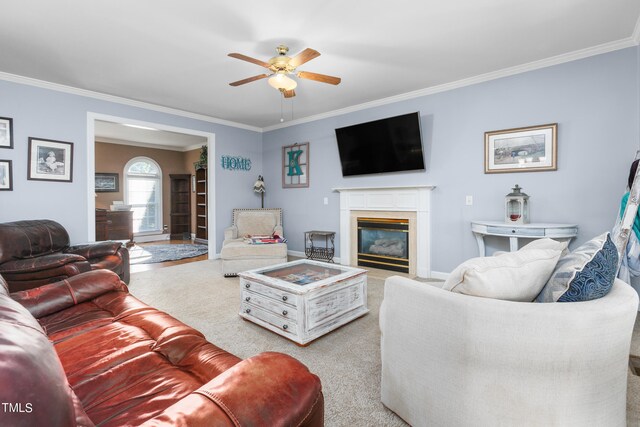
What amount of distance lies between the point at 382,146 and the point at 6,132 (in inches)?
181

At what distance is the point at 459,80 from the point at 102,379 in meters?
4.25

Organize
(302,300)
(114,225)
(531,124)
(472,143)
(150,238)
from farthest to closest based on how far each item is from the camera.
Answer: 1. (150,238)
2. (114,225)
3. (472,143)
4. (531,124)
5. (302,300)

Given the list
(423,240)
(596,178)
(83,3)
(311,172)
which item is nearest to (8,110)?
(83,3)

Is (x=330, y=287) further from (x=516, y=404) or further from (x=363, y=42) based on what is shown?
(x=363, y=42)

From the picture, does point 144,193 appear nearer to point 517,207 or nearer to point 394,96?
point 394,96

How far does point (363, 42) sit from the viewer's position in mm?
2818

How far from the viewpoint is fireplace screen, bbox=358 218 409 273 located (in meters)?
4.31

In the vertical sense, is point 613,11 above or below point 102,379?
above

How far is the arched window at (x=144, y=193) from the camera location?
25.3 ft

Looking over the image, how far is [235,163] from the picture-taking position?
225 inches

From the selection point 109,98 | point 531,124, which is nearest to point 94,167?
point 109,98

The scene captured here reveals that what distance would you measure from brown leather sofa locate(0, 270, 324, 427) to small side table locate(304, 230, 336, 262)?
11.0 ft

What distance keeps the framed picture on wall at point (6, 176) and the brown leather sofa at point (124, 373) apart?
9.12ft

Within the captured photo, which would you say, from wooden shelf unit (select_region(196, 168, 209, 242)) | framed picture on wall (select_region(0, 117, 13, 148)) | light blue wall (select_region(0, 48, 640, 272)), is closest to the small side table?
light blue wall (select_region(0, 48, 640, 272))
